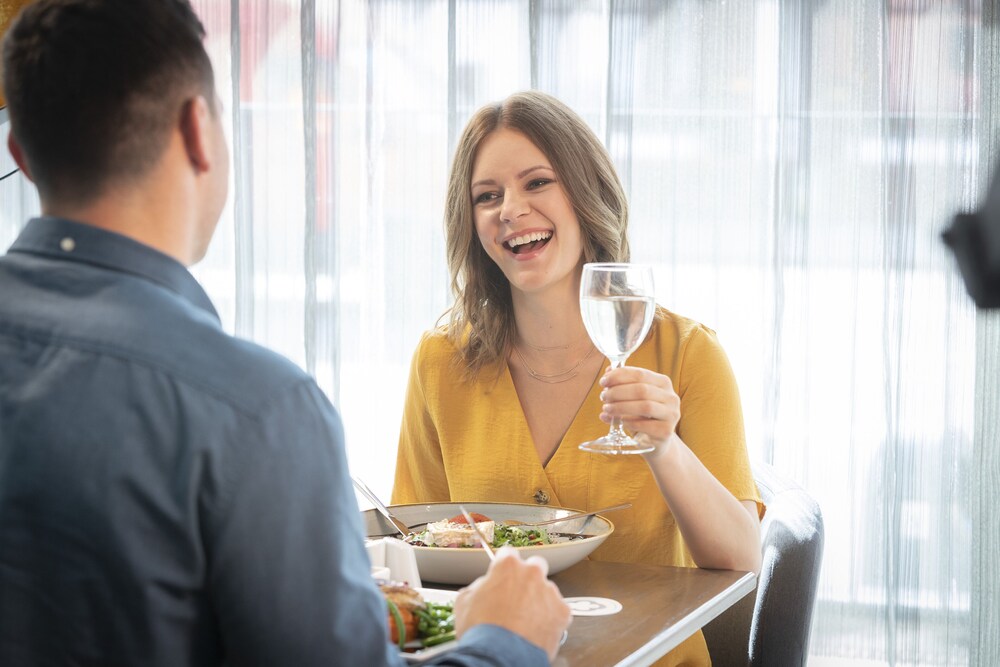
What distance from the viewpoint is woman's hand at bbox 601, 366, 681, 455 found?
1.56 m

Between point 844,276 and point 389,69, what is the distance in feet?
5.89

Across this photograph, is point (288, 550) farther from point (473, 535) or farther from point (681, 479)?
point (681, 479)

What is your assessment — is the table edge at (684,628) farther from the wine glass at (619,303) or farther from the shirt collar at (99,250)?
the shirt collar at (99,250)

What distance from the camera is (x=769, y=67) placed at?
3.64m

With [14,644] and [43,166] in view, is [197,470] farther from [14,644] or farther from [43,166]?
[43,166]

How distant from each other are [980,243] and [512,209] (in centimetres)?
181

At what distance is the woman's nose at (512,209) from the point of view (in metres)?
2.14

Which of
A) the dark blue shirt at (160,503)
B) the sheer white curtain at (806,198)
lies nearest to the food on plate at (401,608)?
the dark blue shirt at (160,503)

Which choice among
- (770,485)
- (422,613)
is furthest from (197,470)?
(770,485)

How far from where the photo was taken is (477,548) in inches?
60.7

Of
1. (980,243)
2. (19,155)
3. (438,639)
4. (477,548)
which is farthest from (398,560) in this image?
(980,243)

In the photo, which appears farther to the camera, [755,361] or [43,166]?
[755,361]

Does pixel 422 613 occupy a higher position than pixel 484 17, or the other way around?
pixel 484 17

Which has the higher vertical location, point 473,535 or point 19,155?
point 19,155
